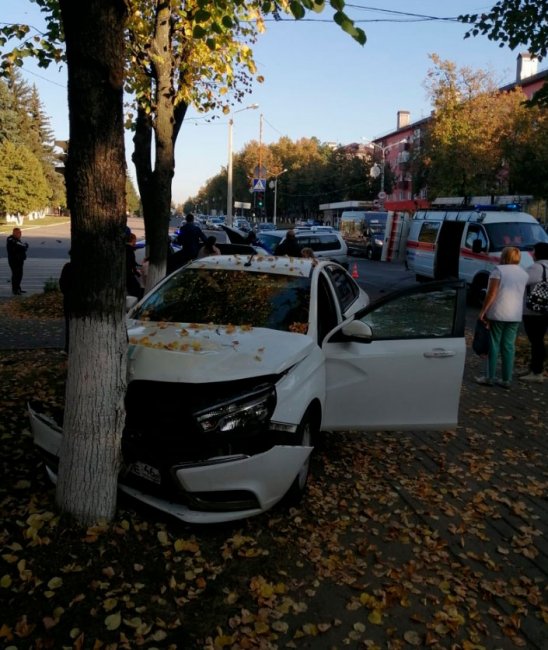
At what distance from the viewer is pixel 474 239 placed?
15.6 meters

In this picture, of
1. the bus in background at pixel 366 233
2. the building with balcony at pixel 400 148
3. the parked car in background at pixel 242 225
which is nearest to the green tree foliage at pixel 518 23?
the bus in background at pixel 366 233

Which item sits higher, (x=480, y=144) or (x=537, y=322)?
(x=480, y=144)

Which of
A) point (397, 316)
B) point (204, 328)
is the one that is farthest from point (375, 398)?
point (204, 328)

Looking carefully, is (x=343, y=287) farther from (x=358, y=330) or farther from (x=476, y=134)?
(x=476, y=134)

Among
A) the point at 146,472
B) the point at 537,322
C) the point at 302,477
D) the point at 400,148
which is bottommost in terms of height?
the point at 302,477

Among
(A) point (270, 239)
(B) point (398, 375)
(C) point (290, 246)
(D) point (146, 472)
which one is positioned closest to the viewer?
(D) point (146, 472)

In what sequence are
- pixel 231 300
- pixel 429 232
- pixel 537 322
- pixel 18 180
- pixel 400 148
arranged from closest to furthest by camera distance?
pixel 231 300
pixel 537 322
pixel 429 232
pixel 18 180
pixel 400 148

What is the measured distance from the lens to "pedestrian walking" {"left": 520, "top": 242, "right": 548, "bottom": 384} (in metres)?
7.96

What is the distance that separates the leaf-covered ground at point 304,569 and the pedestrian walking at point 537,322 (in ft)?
11.6

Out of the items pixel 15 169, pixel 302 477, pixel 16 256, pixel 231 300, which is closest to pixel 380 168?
pixel 15 169

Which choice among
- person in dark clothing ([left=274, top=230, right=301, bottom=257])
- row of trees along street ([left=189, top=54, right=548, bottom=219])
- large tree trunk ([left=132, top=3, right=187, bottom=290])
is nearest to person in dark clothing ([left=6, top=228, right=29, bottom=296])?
person in dark clothing ([left=274, top=230, right=301, bottom=257])

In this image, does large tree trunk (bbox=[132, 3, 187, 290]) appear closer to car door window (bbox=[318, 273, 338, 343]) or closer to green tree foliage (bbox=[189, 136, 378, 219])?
car door window (bbox=[318, 273, 338, 343])

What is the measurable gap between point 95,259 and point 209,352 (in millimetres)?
956

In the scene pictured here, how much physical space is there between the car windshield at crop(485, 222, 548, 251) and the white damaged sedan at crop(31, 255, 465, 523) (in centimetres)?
1025
